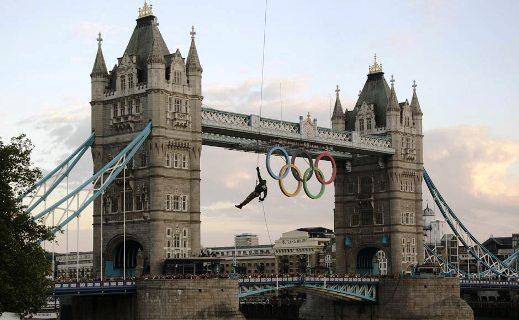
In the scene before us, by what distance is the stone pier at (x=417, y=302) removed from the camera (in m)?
117

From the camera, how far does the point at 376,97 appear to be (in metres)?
132

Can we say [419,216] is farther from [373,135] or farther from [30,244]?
[30,244]

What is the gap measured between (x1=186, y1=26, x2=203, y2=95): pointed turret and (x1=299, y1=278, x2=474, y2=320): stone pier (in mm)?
35913

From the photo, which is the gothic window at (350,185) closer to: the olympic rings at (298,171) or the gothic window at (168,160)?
the olympic rings at (298,171)

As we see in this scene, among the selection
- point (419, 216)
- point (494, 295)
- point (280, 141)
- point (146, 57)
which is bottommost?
point (494, 295)

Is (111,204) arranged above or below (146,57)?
below

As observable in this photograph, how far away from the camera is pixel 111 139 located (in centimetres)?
9912

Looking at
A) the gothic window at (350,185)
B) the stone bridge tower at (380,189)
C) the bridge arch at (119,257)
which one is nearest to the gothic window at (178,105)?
the bridge arch at (119,257)

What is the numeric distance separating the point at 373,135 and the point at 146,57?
41.4m

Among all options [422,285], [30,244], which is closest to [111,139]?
[30,244]

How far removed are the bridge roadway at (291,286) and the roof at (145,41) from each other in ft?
78.1

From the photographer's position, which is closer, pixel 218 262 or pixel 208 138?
pixel 218 262

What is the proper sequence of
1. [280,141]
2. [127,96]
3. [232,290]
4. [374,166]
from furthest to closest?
[374,166]
[280,141]
[127,96]
[232,290]

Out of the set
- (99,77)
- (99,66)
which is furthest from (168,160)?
(99,66)
